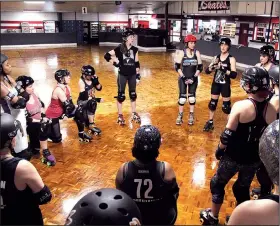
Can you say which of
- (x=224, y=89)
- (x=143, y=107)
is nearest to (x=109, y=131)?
(x=143, y=107)

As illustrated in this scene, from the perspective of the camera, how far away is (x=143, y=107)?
660 cm

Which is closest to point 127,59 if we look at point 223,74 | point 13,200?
point 223,74

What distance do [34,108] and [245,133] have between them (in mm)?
2646

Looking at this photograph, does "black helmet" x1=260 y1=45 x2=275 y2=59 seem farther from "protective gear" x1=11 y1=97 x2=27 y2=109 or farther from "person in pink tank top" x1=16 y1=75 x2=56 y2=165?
"protective gear" x1=11 y1=97 x2=27 y2=109

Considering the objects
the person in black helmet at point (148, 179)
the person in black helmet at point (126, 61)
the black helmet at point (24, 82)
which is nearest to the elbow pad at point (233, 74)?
the person in black helmet at point (126, 61)

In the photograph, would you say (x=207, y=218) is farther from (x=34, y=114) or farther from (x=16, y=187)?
(x=34, y=114)

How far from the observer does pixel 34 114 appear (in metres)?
3.90

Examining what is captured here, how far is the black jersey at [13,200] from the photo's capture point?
1596 millimetres

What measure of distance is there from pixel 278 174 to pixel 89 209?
0.72 meters

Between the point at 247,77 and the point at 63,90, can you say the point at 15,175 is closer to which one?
the point at 247,77

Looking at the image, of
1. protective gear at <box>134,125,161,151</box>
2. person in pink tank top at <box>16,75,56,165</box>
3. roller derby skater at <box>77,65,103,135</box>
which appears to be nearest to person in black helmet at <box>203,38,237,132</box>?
roller derby skater at <box>77,65,103,135</box>

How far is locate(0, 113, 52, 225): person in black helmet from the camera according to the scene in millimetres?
1604

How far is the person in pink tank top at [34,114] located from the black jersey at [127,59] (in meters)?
1.81

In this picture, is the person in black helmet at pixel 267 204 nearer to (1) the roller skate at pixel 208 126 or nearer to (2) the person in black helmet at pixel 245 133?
(2) the person in black helmet at pixel 245 133
